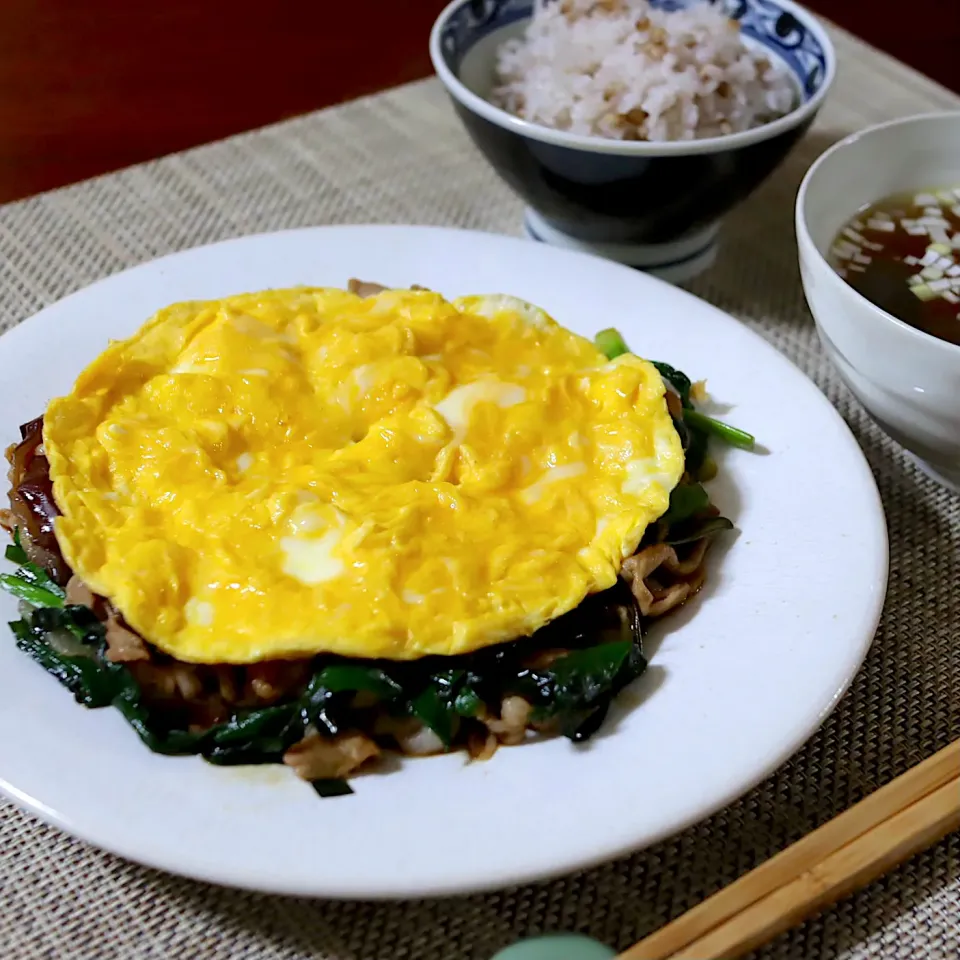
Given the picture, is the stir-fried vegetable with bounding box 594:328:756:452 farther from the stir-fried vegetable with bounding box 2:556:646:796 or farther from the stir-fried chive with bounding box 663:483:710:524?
the stir-fried vegetable with bounding box 2:556:646:796

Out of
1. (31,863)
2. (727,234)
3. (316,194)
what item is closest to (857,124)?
(727,234)

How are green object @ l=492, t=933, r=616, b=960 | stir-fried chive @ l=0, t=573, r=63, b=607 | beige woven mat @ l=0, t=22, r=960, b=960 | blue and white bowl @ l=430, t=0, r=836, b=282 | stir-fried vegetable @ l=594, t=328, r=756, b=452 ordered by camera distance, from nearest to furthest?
green object @ l=492, t=933, r=616, b=960, beige woven mat @ l=0, t=22, r=960, b=960, stir-fried chive @ l=0, t=573, r=63, b=607, stir-fried vegetable @ l=594, t=328, r=756, b=452, blue and white bowl @ l=430, t=0, r=836, b=282

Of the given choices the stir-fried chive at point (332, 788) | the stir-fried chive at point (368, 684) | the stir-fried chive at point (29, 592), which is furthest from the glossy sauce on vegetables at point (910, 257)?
the stir-fried chive at point (29, 592)

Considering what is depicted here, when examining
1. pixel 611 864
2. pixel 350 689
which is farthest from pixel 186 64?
pixel 611 864

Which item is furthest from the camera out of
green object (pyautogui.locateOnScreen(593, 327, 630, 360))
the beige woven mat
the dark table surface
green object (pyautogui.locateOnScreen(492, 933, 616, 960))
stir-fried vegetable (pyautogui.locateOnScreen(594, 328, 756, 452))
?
the dark table surface

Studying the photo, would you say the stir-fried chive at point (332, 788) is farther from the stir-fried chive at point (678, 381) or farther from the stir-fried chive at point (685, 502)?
the stir-fried chive at point (678, 381)

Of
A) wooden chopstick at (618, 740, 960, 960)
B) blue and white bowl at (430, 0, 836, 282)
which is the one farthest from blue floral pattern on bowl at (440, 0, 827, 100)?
wooden chopstick at (618, 740, 960, 960)
